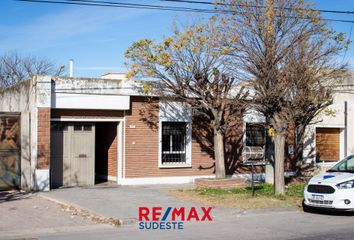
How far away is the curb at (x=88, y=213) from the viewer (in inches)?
476

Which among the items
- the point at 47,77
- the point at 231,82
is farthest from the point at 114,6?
the point at 231,82

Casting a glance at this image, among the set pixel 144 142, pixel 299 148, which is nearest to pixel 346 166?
pixel 144 142

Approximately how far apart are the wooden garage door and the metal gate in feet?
47.2

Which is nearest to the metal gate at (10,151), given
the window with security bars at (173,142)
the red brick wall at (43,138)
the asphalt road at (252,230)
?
the red brick wall at (43,138)

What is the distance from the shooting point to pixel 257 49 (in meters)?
16.1

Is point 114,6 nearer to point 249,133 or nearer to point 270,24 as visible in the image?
point 270,24

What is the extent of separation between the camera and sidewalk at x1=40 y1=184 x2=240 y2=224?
1348cm

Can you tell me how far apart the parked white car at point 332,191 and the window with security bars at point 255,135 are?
353 inches

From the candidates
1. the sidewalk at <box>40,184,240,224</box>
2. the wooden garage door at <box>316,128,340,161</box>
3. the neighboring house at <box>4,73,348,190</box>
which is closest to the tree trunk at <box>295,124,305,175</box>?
the wooden garage door at <box>316,128,340,161</box>

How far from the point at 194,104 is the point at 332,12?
593 cm

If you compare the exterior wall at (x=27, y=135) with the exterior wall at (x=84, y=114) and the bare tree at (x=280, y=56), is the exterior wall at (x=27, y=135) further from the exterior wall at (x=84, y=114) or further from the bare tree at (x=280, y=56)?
the bare tree at (x=280, y=56)

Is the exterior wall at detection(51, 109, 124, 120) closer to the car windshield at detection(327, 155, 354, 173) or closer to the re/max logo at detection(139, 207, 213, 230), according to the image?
the re/max logo at detection(139, 207, 213, 230)

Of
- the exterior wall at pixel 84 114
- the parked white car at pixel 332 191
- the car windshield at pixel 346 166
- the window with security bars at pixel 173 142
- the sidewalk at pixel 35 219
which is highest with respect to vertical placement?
the exterior wall at pixel 84 114

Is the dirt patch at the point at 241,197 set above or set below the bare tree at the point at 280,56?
below
